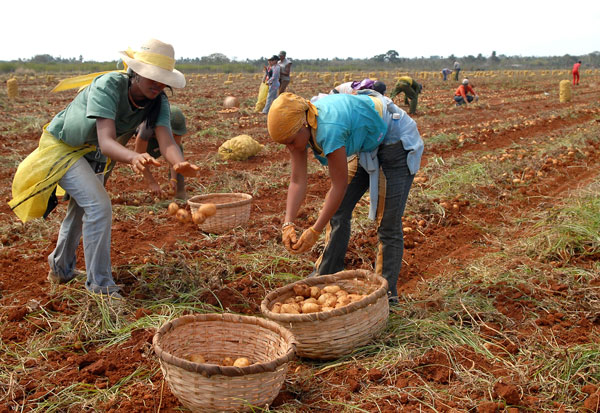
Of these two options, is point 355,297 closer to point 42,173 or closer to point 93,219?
point 93,219

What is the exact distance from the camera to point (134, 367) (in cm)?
261

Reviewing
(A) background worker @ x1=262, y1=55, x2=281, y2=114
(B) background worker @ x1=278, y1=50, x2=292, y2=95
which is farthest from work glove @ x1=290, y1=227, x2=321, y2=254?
(B) background worker @ x1=278, y1=50, x2=292, y2=95

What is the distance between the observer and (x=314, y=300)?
2883mm

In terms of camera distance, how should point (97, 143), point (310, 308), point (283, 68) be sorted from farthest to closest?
point (283, 68) → point (97, 143) → point (310, 308)

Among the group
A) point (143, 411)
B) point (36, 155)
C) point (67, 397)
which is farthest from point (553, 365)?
point (36, 155)

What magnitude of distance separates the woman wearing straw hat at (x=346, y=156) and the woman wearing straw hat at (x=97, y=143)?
65 cm

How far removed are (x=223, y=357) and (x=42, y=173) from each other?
1.54 metres

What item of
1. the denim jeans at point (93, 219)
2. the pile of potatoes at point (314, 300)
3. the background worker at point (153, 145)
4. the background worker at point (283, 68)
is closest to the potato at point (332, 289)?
the pile of potatoes at point (314, 300)

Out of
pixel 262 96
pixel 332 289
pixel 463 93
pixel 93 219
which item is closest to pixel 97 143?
pixel 93 219

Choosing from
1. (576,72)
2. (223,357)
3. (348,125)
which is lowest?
(223,357)

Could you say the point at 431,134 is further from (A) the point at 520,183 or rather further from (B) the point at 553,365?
(B) the point at 553,365

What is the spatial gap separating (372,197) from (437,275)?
1114 mm

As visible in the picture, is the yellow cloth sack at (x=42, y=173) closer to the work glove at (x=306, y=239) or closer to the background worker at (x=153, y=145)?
the background worker at (x=153, y=145)

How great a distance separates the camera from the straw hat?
2988mm
